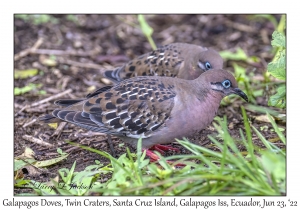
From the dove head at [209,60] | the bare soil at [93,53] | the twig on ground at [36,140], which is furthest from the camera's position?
the dove head at [209,60]

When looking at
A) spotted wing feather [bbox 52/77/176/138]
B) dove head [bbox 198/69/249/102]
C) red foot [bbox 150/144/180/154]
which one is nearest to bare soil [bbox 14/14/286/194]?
red foot [bbox 150/144/180/154]

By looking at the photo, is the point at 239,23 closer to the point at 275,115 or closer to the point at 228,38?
the point at 228,38

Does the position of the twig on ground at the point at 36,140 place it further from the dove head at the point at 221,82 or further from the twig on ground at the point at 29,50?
the twig on ground at the point at 29,50

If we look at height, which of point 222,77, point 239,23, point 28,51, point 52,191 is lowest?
point 52,191

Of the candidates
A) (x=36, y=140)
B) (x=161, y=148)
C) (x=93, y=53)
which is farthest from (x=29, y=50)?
(x=161, y=148)

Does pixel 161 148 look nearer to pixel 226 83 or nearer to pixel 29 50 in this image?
pixel 226 83

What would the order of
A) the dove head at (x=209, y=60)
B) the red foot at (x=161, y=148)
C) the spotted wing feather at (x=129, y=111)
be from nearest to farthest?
the spotted wing feather at (x=129, y=111) → the red foot at (x=161, y=148) → the dove head at (x=209, y=60)

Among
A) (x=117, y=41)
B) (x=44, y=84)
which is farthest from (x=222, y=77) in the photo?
(x=117, y=41)

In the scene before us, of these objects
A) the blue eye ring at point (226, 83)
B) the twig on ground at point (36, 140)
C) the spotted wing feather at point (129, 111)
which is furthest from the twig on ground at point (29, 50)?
the blue eye ring at point (226, 83)

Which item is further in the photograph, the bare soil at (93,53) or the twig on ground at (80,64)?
the twig on ground at (80,64)
